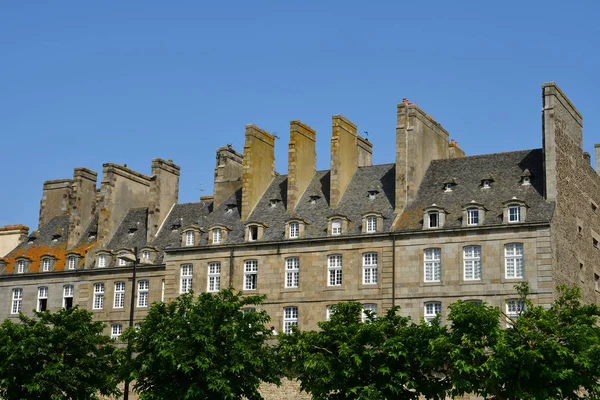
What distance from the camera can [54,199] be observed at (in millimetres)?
76375

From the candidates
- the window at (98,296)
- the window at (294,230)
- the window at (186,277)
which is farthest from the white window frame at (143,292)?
the window at (294,230)

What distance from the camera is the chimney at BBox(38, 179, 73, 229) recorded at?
249ft

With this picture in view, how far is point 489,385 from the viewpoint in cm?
4300

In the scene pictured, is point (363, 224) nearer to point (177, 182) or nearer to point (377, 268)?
point (377, 268)

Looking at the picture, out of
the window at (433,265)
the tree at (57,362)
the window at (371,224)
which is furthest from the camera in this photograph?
the window at (371,224)

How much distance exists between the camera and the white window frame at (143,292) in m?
66.1

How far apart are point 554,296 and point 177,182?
2670cm

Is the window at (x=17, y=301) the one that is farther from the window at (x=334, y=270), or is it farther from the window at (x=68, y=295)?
the window at (x=334, y=270)

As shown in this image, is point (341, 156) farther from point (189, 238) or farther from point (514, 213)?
point (514, 213)

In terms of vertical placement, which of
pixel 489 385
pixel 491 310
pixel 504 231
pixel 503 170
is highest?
pixel 503 170

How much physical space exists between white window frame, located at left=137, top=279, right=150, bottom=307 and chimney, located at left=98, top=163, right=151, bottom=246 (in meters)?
4.31

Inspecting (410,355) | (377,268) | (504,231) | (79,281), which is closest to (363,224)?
(377,268)

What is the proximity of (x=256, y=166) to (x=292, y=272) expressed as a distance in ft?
24.9

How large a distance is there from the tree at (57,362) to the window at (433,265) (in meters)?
15.9
